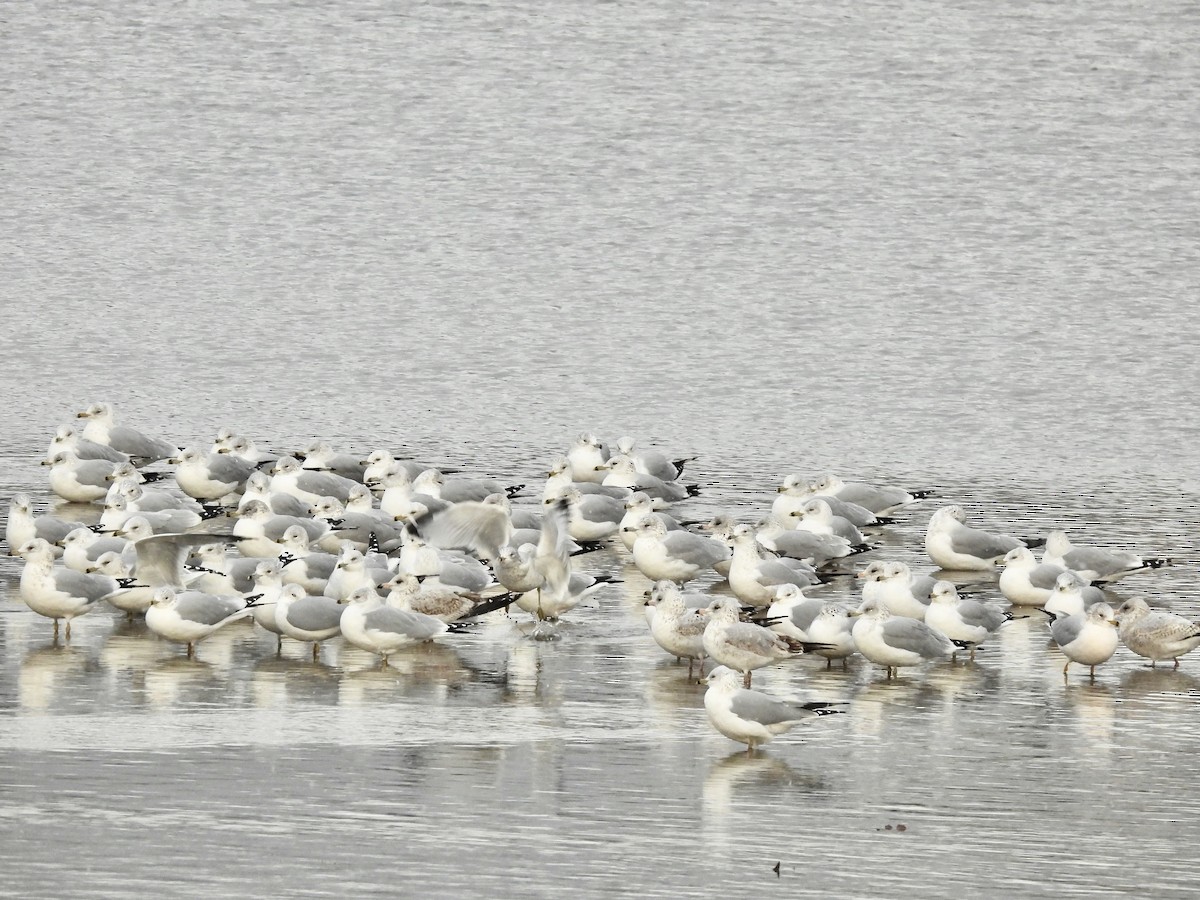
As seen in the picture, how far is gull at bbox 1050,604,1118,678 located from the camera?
13.8m

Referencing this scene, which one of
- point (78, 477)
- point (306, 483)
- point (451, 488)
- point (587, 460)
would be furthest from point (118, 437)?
point (587, 460)

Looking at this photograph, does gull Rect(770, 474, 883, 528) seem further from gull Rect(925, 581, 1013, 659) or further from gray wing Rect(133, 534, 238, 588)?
gray wing Rect(133, 534, 238, 588)

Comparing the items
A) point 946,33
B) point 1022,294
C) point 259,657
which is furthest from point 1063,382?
point 946,33

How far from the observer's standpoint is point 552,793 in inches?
441

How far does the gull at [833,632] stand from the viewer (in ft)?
45.6

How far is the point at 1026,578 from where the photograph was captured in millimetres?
15703

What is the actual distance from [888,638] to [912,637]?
18cm

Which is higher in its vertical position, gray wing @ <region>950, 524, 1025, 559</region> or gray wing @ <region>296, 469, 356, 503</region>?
gray wing @ <region>296, 469, 356, 503</region>

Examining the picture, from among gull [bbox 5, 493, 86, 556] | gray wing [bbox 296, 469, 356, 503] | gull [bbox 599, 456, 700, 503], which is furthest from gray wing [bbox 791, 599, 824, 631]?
gull [bbox 5, 493, 86, 556]

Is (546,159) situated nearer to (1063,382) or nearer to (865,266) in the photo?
(865,266)

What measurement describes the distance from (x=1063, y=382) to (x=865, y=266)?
6.89 meters

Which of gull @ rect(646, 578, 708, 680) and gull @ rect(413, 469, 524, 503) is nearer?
gull @ rect(646, 578, 708, 680)

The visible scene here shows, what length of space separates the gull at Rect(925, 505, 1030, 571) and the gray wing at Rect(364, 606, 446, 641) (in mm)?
4542

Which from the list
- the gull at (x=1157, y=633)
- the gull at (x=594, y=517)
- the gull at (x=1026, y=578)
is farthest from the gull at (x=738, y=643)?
the gull at (x=594, y=517)
